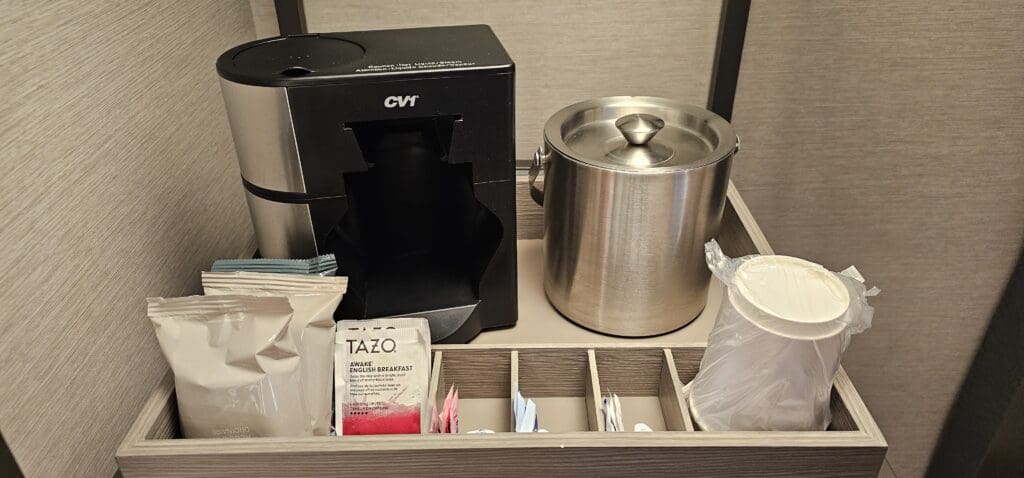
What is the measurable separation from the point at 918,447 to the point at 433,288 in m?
1.07

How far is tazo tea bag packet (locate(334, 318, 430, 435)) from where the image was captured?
0.67m

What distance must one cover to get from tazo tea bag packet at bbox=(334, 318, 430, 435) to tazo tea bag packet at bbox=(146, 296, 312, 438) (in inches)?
3.0

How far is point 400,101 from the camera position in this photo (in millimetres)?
664

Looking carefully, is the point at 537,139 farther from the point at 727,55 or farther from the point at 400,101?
the point at 400,101

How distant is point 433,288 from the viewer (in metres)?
0.83

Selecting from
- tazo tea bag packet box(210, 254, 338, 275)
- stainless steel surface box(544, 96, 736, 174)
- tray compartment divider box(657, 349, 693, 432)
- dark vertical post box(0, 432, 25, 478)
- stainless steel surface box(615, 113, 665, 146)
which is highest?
stainless steel surface box(615, 113, 665, 146)

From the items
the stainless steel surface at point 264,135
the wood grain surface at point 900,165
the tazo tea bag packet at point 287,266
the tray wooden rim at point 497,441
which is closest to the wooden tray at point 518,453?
the tray wooden rim at point 497,441

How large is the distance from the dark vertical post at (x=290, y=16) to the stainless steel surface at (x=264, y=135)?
42 centimetres

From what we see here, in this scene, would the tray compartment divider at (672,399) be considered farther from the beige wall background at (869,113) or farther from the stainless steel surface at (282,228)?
the beige wall background at (869,113)

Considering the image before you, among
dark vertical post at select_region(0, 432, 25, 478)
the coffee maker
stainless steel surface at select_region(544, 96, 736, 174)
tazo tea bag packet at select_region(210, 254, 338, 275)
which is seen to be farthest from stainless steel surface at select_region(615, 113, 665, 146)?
dark vertical post at select_region(0, 432, 25, 478)

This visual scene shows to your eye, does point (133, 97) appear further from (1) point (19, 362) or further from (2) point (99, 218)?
(1) point (19, 362)

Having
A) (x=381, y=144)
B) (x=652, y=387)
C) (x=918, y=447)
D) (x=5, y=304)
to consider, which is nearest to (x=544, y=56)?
(x=381, y=144)

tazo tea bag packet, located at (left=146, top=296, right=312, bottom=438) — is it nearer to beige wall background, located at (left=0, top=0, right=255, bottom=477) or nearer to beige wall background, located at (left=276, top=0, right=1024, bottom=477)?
beige wall background, located at (left=0, top=0, right=255, bottom=477)

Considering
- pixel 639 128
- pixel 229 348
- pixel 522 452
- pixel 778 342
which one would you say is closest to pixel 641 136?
pixel 639 128
